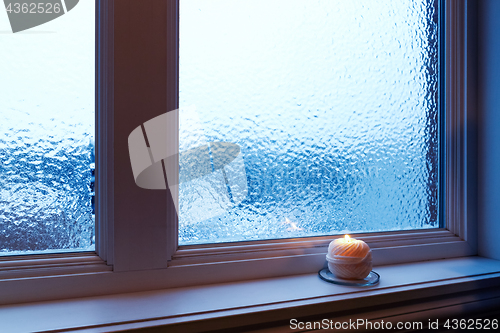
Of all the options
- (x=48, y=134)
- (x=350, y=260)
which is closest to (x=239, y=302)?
(x=350, y=260)

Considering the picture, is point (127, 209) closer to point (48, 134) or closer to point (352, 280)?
point (48, 134)

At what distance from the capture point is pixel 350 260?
0.73 meters

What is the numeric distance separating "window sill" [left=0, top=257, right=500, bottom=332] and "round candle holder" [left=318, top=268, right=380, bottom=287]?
0.04ft

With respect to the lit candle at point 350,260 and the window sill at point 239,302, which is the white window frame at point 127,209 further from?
the lit candle at point 350,260

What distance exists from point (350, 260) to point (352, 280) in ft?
0.18

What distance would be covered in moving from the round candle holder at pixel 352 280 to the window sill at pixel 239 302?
12mm

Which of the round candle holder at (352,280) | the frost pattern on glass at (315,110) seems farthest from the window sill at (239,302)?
the frost pattern on glass at (315,110)

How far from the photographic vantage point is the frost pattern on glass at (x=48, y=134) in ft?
2.10

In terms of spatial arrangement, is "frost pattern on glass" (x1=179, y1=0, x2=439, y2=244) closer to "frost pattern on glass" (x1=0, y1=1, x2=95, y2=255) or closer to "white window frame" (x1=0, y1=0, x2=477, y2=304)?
"white window frame" (x1=0, y1=0, x2=477, y2=304)

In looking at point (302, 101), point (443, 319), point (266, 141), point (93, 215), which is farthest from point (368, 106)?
point (93, 215)

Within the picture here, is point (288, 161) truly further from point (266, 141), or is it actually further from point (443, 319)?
point (443, 319)

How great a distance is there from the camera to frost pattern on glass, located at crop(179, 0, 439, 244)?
2.56 feet

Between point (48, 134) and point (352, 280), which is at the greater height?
point (48, 134)

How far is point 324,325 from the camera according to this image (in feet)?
2.16
